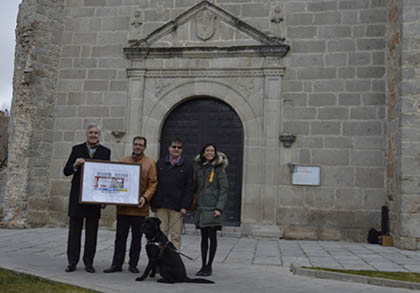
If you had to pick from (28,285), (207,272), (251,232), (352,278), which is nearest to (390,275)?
(352,278)

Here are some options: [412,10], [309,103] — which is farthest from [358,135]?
[412,10]

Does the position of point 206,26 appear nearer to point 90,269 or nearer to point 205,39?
point 205,39

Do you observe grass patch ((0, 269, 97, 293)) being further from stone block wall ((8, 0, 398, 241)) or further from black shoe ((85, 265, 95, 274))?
stone block wall ((8, 0, 398, 241))

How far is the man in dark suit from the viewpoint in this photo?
6.11 metres

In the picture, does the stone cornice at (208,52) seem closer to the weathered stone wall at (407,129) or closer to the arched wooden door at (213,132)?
the arched wooden door at (213,132)

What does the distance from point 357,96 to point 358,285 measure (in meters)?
5.88

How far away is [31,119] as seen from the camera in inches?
450

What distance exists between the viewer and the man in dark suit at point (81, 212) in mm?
6113

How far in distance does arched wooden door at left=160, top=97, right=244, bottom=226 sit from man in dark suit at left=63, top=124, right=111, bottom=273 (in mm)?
4969

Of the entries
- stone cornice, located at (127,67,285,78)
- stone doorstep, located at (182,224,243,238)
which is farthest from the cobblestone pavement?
stone cornice, located at (127,67,285,78)

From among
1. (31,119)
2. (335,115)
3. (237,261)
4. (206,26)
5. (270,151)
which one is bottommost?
(237,261)

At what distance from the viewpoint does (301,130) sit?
35.1 ft

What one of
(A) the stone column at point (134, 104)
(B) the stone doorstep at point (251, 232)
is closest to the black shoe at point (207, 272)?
(B) the stone doorstep at point (251, 232)

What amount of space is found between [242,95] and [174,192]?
17.6 feet
